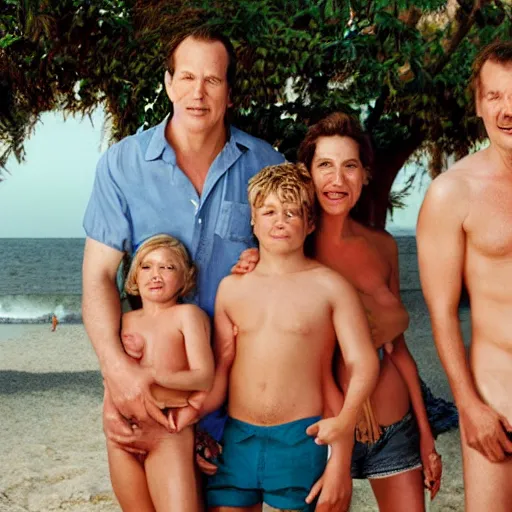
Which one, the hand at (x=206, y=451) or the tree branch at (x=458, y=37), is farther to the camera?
the tree branch at (x=458, y=37)

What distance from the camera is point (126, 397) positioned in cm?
238

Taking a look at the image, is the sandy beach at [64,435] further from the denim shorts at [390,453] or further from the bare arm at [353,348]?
the bare arm at [353,348]

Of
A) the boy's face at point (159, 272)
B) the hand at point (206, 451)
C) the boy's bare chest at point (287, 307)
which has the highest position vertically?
the boy's face at point (159, 272)

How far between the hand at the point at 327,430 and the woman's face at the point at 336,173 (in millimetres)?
548

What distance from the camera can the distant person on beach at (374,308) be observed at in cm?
243

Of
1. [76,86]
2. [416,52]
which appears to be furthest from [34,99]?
[416,52]

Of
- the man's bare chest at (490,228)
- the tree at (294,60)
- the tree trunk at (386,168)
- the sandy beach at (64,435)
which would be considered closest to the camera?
the man's bare chest at (490,228)

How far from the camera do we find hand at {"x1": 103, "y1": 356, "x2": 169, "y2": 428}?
2369 millimetres

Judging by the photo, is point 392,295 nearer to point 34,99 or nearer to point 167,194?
point 167,194

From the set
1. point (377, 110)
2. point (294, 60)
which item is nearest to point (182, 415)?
point (294, 60)

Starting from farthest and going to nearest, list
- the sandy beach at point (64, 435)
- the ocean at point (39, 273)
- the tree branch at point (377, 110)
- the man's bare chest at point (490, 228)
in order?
the ocean at point (39, 273)
the sandy beach at point (64, 435)
the tree branch at point (377, 110)
the man's bare chest at point (490, 228)

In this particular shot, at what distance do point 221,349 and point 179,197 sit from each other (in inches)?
16.7

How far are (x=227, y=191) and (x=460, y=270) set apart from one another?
25.7 inches

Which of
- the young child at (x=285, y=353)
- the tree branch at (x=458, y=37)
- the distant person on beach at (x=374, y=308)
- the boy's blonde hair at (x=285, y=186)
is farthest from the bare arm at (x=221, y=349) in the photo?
the tree branch at (x=458, y=37)
